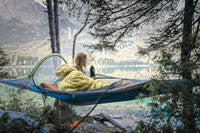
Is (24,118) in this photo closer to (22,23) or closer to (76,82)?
(76,82)

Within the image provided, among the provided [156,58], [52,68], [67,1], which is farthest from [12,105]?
[156,58]

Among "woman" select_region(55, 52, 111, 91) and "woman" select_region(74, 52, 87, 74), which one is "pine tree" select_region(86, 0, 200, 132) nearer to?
"woman" select_region(74, 52, 87, 74)

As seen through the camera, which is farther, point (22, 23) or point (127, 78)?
point (22, 23)

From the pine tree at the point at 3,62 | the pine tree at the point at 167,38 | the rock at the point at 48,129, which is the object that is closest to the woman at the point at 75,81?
the rock at the point at 48,129

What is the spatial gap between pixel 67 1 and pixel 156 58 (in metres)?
2.32

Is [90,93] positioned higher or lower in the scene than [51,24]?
lower

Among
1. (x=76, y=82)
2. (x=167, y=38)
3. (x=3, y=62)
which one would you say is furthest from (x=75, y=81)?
(x=3, y=62)

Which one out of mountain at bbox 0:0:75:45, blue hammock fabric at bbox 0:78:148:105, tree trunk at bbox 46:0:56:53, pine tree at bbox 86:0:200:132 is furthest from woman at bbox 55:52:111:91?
mountain at bbox 0:0:75:45

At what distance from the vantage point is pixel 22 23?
472 feet

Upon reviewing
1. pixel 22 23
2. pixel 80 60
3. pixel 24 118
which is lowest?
Answer: pixel 24 118

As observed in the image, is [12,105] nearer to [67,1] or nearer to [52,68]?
[52,68]

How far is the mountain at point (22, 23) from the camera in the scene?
12352 centimetres

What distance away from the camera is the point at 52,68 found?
253cm

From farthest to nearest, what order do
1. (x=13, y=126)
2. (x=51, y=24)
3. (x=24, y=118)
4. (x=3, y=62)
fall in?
(x=51, y=24)
(x=3, y=62)
(x=24, y=118)
(x=13, y=126)
